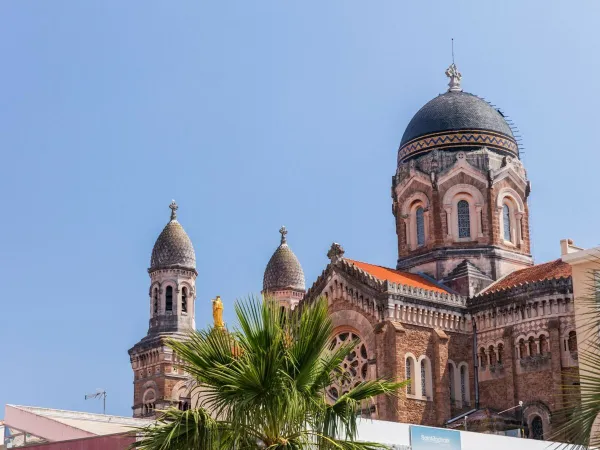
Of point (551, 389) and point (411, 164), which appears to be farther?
point (411, 164)

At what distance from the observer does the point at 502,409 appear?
48500 mm

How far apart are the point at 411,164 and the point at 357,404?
36.3m

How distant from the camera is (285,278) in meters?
73.2

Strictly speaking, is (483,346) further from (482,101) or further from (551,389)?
(482,101)

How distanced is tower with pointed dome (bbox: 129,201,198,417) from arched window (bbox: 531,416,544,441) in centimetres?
2541

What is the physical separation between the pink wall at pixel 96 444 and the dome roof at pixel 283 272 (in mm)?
42881

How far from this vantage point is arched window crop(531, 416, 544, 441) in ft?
152

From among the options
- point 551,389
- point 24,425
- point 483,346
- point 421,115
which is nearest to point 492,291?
point 483,346

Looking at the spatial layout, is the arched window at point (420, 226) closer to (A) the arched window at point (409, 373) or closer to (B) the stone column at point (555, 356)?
(A) the arched window at point (409, 373)

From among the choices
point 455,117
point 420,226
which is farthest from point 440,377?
point 455,117

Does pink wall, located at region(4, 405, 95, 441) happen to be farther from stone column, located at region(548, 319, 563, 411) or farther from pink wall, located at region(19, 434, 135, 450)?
stone column, located at region(548, 319, 563, 411)

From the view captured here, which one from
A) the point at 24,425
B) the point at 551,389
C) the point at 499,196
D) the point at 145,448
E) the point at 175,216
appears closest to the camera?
the point at 145,448

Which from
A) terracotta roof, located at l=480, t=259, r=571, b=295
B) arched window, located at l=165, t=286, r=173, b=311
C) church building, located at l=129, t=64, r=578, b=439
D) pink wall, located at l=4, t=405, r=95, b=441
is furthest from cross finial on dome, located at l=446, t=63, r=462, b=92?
pink wall, located at l=4, t=405, r=95, b=441

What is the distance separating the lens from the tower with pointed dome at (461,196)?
53.8 meters
